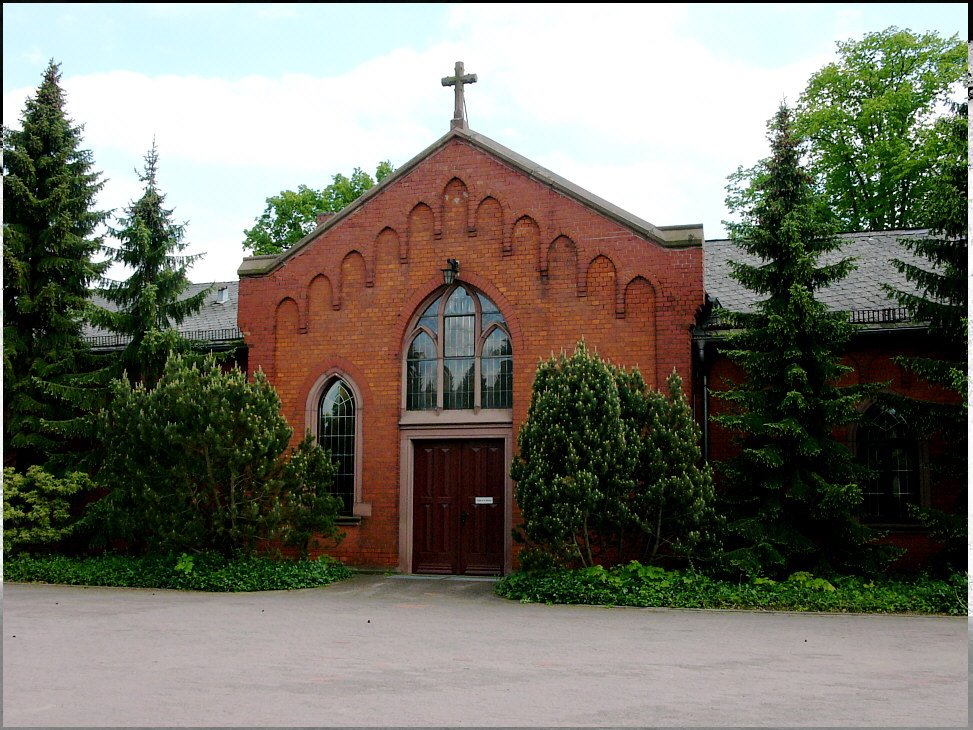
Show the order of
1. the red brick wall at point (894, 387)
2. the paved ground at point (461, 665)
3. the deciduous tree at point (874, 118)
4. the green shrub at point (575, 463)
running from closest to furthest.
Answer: the paved ground at point (461, 665) < the green shrub at point (575, 463) < the red brick wall at point (894, 387) < the deciduous tree at point (874, 118)

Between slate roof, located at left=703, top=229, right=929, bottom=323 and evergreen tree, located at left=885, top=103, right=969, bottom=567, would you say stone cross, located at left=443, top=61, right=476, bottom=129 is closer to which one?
slate roof, located at left=703, top=229, right=929, bottom=323

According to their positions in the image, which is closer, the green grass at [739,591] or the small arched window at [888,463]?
the green grass at [739,591]

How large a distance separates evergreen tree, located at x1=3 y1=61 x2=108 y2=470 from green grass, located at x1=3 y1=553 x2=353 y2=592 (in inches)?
102

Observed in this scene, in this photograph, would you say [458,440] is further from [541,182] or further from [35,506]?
[35,506]

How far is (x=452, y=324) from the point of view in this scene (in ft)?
54.4

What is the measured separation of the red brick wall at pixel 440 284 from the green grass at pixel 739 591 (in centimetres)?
335

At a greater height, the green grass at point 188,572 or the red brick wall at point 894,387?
the red brick wall at point 894,387

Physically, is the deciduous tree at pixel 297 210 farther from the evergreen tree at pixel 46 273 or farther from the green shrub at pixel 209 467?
the green shrub at pixel 209 467

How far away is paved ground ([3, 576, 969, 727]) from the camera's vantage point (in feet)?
21.2

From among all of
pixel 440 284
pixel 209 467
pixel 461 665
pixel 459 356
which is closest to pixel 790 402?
pixel 459 356

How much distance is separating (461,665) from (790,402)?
6.96 meters

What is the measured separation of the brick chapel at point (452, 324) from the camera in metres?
15.4

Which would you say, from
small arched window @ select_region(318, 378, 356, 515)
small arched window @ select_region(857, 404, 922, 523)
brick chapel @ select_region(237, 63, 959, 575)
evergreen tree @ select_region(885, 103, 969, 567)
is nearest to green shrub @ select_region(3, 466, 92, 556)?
brick chapel @ select_region(237, 63, 959, 575)

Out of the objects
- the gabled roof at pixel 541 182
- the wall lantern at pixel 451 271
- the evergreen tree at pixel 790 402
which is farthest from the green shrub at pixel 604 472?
the wall lantern at pixel 451 271
